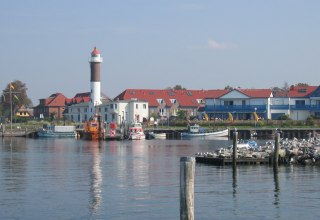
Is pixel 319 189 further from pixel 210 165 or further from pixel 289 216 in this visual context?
pixel 210 165

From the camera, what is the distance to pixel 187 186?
760 inches

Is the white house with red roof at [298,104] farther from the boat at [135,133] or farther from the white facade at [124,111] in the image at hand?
the boat at [135,133]

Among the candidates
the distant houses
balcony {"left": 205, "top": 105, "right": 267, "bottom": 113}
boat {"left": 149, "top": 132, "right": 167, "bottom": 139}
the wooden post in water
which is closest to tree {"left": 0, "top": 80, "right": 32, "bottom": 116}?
the distant houses

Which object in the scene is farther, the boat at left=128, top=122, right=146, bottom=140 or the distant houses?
the distant houses

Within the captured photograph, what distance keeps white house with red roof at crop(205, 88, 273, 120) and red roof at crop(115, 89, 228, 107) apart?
4.45 metres

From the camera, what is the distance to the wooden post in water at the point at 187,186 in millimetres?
19156

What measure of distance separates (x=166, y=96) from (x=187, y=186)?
5203 inches

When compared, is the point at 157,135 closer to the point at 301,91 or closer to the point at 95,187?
the point at 301,91

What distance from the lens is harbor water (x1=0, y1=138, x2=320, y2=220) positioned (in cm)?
3112

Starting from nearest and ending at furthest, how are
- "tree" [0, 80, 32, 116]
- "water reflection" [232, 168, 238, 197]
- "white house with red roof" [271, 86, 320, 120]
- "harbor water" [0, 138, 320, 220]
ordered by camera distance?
"harbor water" [0, 138, 320, 220], "water reflection" [232, 168, 238, 197], "white house with red roof" [271, 86, 320, 120], "tree" [0, 80, 32, 116]

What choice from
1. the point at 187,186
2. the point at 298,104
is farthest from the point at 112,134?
the point at 187,186

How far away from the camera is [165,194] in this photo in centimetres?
3653

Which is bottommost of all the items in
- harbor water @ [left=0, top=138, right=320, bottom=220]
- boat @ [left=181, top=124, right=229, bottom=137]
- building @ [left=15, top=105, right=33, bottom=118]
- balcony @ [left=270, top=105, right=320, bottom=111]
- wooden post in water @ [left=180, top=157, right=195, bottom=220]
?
harbor water @ [left=0, top=138, right=320, bottom=220]

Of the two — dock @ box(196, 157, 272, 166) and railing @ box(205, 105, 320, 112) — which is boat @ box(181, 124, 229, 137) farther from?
dock @ box(196, 157, 272, 166)
